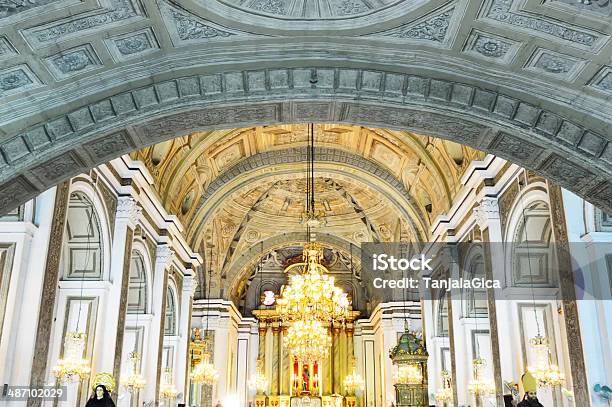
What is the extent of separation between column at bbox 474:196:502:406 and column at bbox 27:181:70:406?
6.71m

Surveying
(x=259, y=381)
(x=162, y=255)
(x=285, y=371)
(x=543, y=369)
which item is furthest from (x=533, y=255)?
(x=285, y=371)

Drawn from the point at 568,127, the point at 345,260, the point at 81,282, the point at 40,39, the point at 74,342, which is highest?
the point at 345,260

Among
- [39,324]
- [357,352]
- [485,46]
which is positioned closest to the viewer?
[485,46]

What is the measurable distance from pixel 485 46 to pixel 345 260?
759 inches

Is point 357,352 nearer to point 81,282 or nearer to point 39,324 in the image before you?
point 81,282

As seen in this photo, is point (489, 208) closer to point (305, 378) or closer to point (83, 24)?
point (83, 24)

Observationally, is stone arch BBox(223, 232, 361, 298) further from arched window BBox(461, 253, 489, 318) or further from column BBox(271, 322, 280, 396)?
arched window BBox(461, 253, 489, 318)

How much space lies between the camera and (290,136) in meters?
15.8

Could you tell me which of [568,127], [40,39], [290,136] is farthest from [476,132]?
[290,136]

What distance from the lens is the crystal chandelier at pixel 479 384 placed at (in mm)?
10938

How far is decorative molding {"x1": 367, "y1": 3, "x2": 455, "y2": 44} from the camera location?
5.62 metres

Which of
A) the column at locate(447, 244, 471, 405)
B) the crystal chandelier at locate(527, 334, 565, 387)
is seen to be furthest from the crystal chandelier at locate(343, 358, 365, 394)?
the crystal chandelier at locate(527, 334, 565, 387)

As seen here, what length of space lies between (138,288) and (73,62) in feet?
24.9

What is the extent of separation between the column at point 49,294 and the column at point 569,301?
6311 mm
